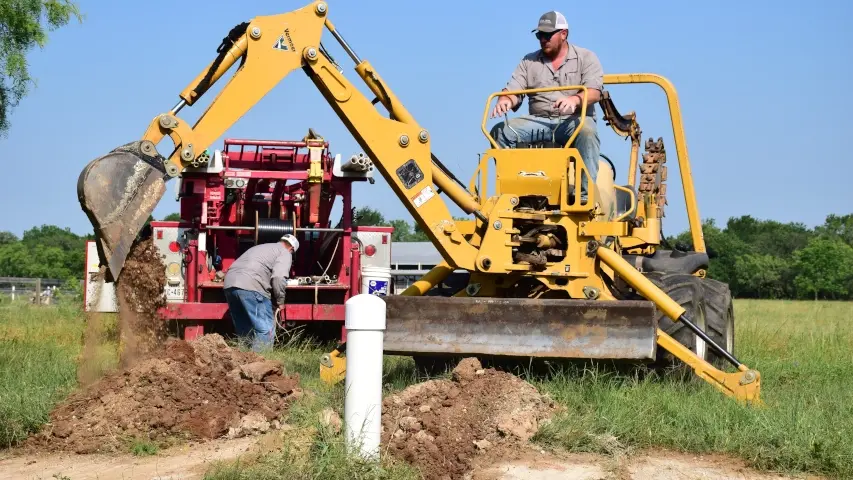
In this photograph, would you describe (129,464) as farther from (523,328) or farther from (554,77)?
(554,77)

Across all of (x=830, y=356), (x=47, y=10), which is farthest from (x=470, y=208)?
(x=47, y=10)

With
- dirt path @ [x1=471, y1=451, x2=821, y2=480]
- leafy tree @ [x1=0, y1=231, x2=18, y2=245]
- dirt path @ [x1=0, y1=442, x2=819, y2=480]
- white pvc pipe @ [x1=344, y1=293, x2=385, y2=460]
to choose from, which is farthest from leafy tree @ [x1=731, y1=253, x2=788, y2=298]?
white pvc pipe @ [x1=344, y1=293, x2=385, y2=460]

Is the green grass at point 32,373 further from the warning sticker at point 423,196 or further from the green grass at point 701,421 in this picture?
the green grass at point 701,421

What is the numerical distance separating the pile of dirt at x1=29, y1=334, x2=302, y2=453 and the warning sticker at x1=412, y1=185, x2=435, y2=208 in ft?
6.21

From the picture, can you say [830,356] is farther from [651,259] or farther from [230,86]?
[230,86]

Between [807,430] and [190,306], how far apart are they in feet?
25.1

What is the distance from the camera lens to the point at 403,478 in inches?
247

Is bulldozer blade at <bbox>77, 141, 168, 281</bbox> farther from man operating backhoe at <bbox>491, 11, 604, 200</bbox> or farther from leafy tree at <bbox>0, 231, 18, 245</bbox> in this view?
leafy tree at <bbox>0, 231, 18, 245</bbox>

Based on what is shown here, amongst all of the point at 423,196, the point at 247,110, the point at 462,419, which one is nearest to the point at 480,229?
the point at 423,196

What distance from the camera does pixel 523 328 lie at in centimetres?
879

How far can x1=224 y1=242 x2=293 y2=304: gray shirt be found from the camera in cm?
1229

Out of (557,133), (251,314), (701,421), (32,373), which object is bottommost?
(701,421)

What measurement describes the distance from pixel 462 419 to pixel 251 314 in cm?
531

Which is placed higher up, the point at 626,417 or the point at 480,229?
the point at 480,229
